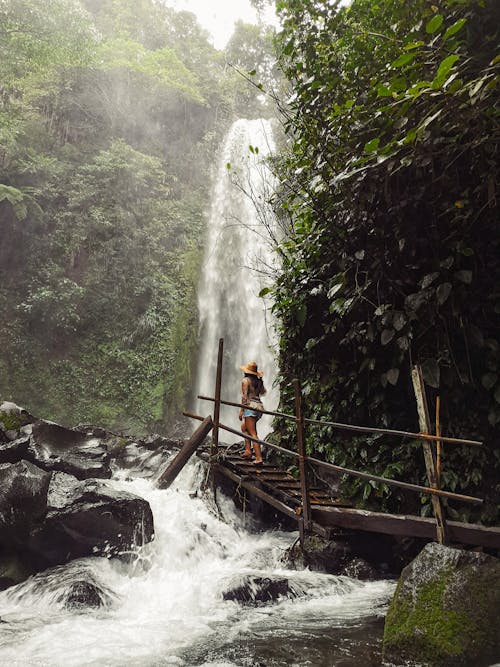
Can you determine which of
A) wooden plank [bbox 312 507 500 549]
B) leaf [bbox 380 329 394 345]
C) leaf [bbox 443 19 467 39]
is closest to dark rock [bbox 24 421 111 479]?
wooden plank [bbox 312 507 500 549]

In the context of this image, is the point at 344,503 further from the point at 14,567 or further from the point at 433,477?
the point at 14,567

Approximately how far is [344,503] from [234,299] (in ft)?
41.5

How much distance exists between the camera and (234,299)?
1725 cm

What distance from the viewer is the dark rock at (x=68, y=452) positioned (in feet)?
24.0

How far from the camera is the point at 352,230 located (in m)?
5.43

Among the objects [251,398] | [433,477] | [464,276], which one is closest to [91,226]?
[251,398]

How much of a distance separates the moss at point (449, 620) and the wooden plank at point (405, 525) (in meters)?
0.44

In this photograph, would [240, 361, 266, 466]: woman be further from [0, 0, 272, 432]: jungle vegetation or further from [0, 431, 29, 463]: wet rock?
[0, 0, 272, 432]: jungle vegetation

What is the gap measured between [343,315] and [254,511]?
3.85 m

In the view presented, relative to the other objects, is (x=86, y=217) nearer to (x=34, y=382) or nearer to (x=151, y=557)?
(x=34, y=382)

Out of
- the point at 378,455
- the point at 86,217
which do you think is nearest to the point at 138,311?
the point at 86,217

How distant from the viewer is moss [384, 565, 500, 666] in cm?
287

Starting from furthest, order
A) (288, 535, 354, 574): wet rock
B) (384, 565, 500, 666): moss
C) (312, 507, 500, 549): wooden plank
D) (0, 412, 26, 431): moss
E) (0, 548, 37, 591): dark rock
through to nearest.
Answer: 1. (0, 412, 26, 431): moss
2. (288, 535, 354, 574): wet rock
3. (0, 548, 37, 591): dark rock
4. (312, 507, 500, 549): wooden plank
5. (384, 565, 500, 666): moss

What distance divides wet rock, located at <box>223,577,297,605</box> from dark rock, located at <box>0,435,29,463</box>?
3.84 m
